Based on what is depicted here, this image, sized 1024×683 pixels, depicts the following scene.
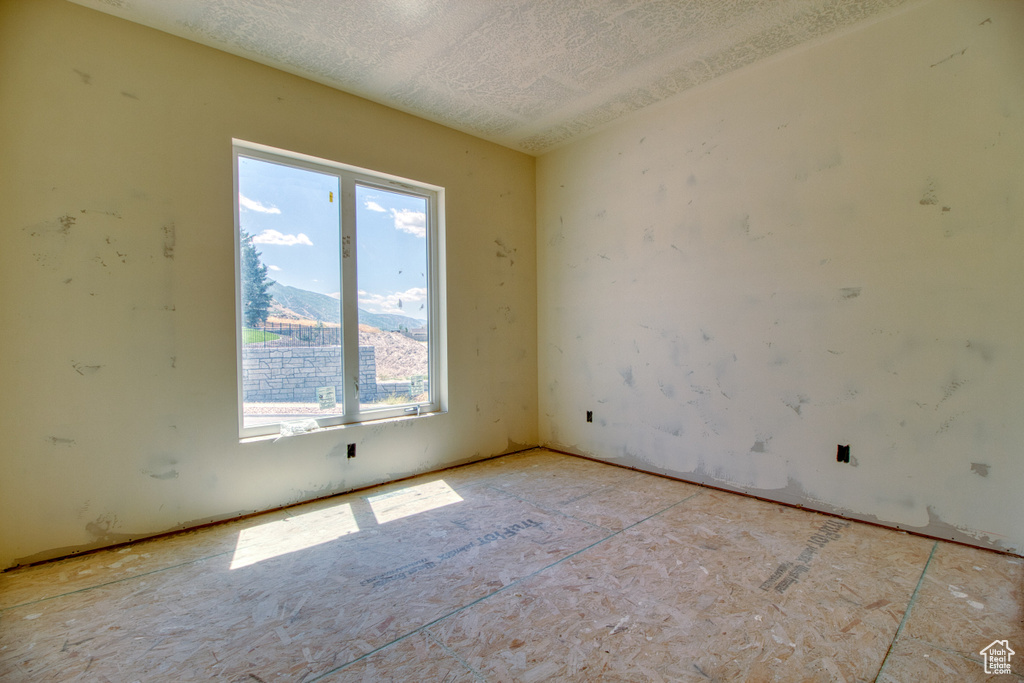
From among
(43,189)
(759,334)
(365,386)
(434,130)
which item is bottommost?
(365,386)

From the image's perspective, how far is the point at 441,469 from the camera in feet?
12.4

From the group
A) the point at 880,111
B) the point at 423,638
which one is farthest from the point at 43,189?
the point at 880,111

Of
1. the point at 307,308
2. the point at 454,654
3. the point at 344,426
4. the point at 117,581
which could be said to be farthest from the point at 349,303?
the point at 454,654

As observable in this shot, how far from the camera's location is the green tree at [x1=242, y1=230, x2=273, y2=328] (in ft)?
9.61

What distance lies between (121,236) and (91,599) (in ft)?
5.84

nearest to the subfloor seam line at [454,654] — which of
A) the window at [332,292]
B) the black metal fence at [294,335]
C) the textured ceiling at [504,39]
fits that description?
the window at [332,292]

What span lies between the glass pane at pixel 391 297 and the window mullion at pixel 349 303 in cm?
5

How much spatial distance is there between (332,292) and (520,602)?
2409 millimetres

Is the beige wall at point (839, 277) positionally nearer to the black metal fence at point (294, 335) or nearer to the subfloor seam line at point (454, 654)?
the black metal fence at point (294, 335)

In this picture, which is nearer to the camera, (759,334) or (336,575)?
(336,575)

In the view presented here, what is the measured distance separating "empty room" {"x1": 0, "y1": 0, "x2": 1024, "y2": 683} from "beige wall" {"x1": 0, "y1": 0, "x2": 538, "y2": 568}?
0.02 meters

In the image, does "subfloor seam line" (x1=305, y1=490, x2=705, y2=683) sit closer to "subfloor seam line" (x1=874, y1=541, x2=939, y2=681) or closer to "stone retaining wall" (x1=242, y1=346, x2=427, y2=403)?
"subfloor seam line" (x1=874, y1=541, x2=939, y2=681)

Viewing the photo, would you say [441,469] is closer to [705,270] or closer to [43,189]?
[705,270]

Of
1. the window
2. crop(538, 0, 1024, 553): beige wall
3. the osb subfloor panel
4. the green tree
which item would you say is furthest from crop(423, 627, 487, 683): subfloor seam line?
crop(538, 0, 1024, 553): beige wall
